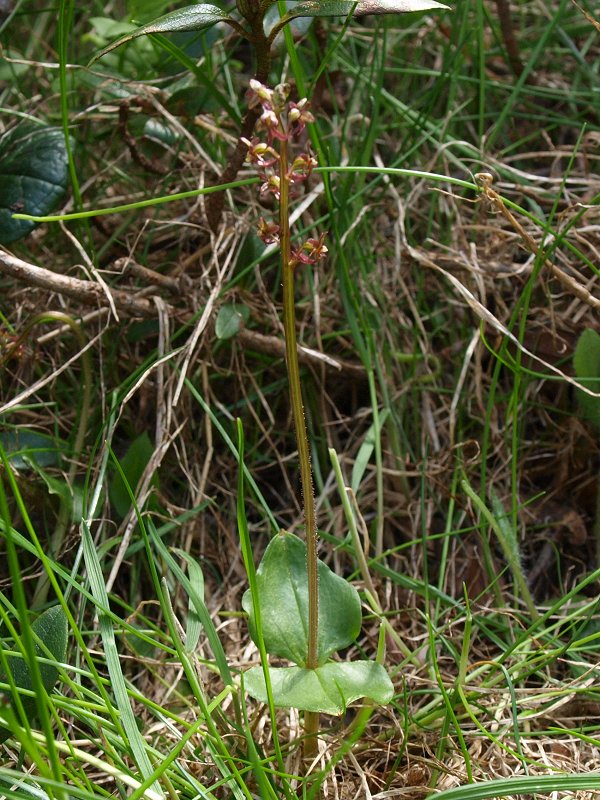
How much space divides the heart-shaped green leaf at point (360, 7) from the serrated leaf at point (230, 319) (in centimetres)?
54

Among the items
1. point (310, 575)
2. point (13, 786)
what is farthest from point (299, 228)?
point (13, 786)

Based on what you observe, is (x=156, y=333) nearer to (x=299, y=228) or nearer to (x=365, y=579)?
(x=299, y=228)

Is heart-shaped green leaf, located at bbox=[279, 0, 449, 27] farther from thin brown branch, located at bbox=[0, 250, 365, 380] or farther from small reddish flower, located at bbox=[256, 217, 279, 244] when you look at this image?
thin brown branch, located at bbox=[0, 250, 365, 380]

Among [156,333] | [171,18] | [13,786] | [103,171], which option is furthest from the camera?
[103,171]

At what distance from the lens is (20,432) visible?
1378 millimetres

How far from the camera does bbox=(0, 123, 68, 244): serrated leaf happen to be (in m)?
1.34

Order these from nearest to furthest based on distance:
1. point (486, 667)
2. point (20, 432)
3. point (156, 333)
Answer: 1. point (486, 667)
2. point (20, 432)
3. point (156, 333)

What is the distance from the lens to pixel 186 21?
1001mm

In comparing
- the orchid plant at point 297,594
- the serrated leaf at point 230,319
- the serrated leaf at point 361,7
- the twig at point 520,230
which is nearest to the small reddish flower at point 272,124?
the orchid plant at point 297,594

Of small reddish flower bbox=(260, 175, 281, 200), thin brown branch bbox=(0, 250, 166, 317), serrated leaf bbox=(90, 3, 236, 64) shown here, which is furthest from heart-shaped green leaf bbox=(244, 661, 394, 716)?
serrated leaf bbox=(90, 3, 236, 64)

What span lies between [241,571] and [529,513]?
52 cm

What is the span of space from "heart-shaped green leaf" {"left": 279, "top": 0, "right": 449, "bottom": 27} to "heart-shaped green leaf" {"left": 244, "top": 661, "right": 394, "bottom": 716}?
30.4 inches

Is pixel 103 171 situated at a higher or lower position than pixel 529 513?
higher

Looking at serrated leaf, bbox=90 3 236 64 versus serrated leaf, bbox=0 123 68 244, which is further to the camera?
serrated leaf, bbox=0 123 68 244
